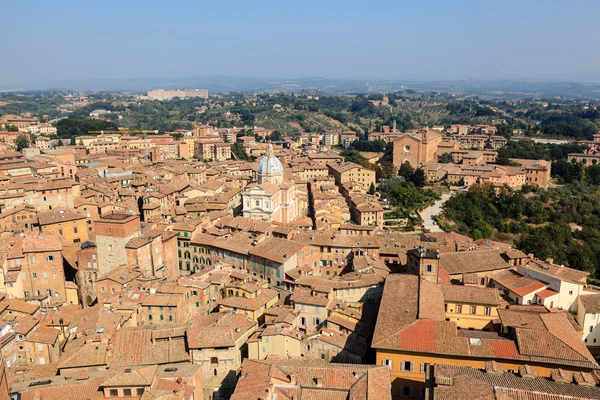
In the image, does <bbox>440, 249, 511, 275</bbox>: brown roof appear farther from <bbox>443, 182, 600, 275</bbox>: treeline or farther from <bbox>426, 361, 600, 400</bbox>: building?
<bbox>443, 182, 600, 275</bbox>: treeline

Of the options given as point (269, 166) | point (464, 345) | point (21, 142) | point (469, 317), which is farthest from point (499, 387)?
point (21, 142)

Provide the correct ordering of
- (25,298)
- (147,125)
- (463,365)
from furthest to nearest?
(147,125)
(25,298)
(463,365)

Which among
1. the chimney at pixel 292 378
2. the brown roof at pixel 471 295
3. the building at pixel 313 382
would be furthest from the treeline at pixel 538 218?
the chimney at pixel 292 378

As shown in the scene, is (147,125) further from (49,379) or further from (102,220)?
(49,379)

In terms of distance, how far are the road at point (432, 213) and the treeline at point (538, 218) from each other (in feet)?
3.82

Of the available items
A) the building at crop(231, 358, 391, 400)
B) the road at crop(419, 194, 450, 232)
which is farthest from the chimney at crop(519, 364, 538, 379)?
the road at crop(419, 194, 450, 232)

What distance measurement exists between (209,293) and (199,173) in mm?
33471

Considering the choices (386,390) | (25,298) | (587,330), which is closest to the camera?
(386,390)

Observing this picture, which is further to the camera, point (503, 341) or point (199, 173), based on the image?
point (199, 173)

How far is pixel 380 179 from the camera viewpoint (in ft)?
253

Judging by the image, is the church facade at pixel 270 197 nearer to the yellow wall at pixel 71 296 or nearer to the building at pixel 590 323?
the yellow wall at pixel 71 296

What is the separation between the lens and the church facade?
4712 centimetres

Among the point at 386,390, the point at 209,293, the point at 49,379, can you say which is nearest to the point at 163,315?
the point at 209,293

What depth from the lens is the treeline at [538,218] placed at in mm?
51312
